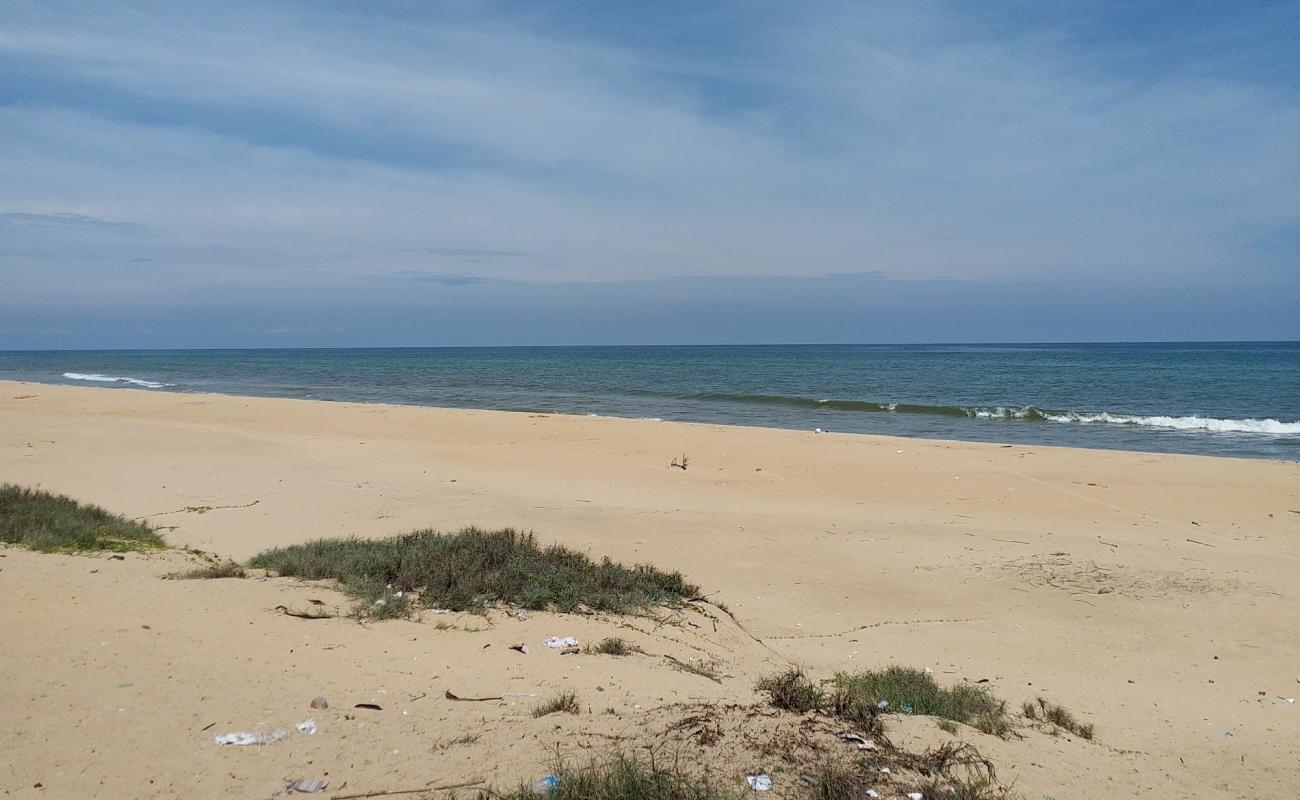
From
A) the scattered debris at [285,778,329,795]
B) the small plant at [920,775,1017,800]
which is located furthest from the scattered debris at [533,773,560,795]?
the small plant at [920,775,1017,800]

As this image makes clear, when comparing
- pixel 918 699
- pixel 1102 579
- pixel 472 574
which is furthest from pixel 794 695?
pixel 1102 579

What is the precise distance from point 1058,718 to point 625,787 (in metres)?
2.88

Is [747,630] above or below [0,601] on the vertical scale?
below

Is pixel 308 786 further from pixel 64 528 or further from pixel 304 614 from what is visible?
pixel 64 528

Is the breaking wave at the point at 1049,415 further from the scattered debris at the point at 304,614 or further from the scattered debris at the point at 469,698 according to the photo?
the scattered debris at the point at 304,614

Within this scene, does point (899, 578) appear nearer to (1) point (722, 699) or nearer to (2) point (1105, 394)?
(1) point (722, 699)

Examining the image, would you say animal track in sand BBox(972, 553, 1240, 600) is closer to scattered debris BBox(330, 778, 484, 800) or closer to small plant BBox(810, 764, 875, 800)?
small plant BBox(810, 764, 875, 800)

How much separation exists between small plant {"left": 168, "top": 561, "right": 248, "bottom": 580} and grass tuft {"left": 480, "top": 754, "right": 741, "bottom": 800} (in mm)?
4207

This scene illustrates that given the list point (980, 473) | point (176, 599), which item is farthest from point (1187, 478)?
point (176, 599)

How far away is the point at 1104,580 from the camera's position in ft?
25.5

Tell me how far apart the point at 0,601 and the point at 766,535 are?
7134 mm

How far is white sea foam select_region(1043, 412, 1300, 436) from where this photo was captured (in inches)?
906

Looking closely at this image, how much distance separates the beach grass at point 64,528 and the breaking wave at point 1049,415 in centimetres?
2575

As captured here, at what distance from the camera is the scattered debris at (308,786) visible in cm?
326
